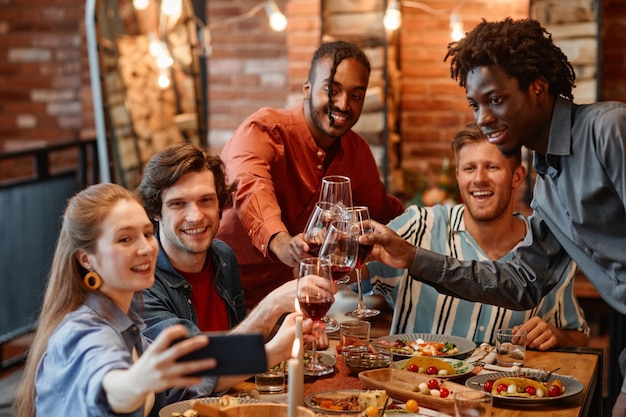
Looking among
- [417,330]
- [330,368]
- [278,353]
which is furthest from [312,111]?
[278,353]

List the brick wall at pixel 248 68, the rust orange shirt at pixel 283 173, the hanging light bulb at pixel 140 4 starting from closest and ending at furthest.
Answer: the rust orange shirt at pixel 283 173, the hanging light bulb at pixel 140 4, the brick wall at pixel 248 68

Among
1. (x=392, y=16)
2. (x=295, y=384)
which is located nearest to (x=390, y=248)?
(x=295, y=384)

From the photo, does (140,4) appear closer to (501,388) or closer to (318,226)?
(318,226)

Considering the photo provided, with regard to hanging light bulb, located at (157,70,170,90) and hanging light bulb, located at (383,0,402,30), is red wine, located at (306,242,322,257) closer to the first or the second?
hanging light bulb, located at (383,0,402,30)

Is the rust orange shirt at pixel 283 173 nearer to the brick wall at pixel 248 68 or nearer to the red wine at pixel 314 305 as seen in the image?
the red wine at pixel 314 305

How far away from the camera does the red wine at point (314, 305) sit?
210 centimetres

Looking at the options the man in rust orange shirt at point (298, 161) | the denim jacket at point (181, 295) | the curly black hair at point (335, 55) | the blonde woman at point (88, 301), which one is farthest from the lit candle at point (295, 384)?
the curly black hair at point (335, 55)

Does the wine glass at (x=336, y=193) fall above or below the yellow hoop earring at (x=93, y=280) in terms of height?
above

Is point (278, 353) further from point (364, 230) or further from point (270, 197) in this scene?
point (270, 197)

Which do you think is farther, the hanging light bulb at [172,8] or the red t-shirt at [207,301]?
the hanging light bulb at [172,8]

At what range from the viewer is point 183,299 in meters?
2.65

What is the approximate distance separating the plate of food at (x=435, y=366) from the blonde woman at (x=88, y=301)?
0.68 meters

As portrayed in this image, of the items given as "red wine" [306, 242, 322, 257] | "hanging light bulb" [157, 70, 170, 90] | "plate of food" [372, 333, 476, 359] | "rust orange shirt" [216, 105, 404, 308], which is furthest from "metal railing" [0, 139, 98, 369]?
"red wine" [306, 242, 322, 257]

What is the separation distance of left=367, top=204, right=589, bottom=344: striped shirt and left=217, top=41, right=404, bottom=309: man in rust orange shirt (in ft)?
1.12
